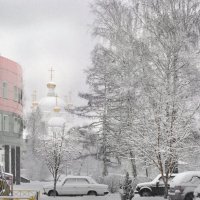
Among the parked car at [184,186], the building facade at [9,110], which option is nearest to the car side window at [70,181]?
the parked car at [184,186]

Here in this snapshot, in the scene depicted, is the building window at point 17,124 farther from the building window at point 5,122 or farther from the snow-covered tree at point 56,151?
the snow-covered tree at point 56,151

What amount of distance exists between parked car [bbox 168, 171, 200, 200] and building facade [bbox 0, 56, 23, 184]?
79.0 feet

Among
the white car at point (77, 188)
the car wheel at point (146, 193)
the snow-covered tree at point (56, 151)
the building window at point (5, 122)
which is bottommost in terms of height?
the car wheel at point (146, 193)

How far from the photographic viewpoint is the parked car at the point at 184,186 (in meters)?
22.9

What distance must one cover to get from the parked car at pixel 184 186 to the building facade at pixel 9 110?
79.0 feet

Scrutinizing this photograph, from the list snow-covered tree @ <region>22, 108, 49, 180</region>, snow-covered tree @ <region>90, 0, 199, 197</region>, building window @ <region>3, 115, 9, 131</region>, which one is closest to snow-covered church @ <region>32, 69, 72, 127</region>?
snow-covered tree @ <region>22, 108, 49, 180</region>

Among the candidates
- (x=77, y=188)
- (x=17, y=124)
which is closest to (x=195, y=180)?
(x=77, y=188)

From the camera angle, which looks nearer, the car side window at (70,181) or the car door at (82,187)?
the car door at (82,187)

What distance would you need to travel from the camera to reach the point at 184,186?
23000 millimetres

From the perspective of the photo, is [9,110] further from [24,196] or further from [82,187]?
[24,196]

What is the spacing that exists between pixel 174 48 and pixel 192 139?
496 centimetres

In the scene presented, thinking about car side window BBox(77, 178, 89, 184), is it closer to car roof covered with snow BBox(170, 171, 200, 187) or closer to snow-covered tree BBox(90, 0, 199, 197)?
snow-covered tree BBox(90, 0, 199, 197)

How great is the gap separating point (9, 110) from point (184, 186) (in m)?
25.6

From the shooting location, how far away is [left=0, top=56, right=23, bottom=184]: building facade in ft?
146
